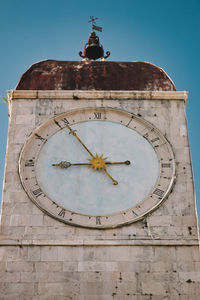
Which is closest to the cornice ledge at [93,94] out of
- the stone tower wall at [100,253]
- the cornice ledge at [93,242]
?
the stone tower wall at [100,253]

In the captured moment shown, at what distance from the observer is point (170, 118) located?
14633mm

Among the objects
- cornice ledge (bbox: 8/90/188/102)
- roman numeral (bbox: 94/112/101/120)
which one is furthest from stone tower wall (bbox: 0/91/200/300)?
roman numeral (bbox: 94/112/101/120)

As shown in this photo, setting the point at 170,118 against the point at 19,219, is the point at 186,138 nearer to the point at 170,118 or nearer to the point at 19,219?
the point at 170,118

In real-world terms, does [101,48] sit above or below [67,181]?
above

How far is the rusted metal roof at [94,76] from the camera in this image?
15.3 meters

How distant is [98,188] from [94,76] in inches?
127

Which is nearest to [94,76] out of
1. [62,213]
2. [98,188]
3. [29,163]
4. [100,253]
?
[29,163]

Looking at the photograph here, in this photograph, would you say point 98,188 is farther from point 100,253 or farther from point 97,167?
point 100,253

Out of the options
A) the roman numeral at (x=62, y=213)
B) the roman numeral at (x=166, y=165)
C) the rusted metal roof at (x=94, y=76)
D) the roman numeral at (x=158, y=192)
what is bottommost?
the roman numeral at (x=62, y=213)

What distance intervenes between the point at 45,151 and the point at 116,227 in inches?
97.5

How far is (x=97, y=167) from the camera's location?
1393 cm

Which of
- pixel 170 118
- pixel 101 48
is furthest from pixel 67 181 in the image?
pixel 101 48

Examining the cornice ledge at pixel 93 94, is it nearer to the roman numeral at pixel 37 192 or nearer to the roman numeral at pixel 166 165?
the roman numeral at pixel 166 165

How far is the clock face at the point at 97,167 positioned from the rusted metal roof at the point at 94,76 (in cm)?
92
